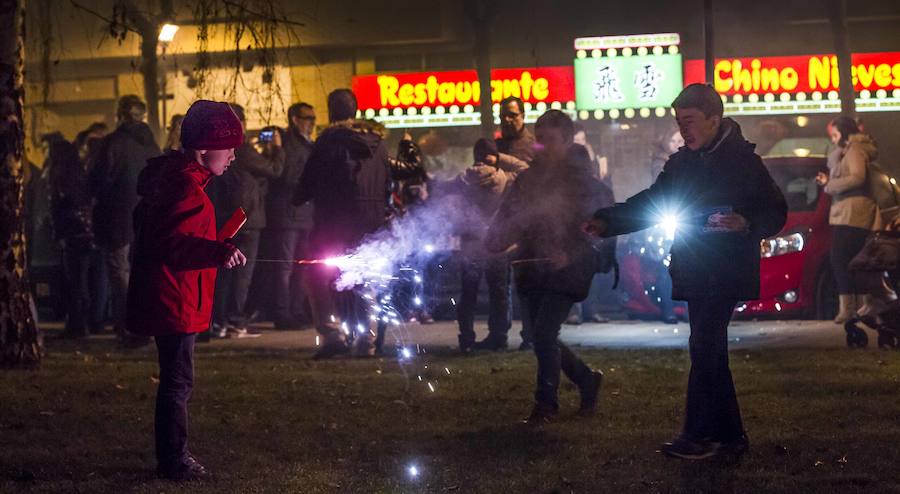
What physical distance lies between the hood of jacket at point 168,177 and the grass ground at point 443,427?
1.36 meters

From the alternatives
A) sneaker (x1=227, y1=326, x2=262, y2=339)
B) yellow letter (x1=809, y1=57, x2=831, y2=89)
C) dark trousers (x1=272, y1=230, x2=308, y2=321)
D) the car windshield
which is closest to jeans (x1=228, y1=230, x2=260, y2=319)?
sneaker (x1=227, y1=326, x2=262, y2=339)

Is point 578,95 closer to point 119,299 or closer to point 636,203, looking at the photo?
point 119,299

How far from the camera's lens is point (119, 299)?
1469 centimetres

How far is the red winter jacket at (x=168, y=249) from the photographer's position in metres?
7.03

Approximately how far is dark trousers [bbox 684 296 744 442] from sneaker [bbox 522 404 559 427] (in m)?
1.28

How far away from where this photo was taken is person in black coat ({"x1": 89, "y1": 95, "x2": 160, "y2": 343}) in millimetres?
14336

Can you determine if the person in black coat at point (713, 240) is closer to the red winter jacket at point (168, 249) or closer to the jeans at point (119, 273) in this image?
the red winter jacket at point (168, 249)

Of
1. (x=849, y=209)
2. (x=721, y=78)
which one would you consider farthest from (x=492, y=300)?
(x=721, y=78)

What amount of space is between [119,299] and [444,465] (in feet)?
25.6

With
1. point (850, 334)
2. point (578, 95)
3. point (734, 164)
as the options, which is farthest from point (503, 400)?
point (578, 95)

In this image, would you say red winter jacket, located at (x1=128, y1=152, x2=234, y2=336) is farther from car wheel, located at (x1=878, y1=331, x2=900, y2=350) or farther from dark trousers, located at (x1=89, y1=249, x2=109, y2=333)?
dark trousers, located at (x1=89, y1=249, x2=109, y2=333)

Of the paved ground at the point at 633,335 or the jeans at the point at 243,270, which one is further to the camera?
the jeans at the point at 243,270

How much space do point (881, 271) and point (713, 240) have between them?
5.92m

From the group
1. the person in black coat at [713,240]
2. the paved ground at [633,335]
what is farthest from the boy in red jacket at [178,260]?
the paved ground at [633,335]
